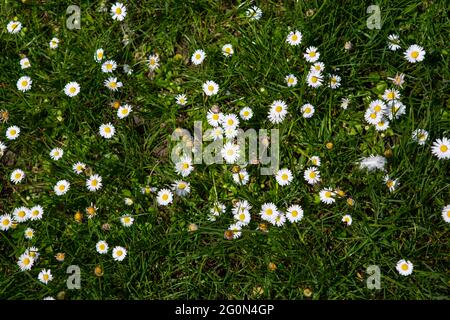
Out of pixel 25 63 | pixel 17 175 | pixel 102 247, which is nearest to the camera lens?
pixel 102 247

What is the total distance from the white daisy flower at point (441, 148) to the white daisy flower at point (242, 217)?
0.94 m

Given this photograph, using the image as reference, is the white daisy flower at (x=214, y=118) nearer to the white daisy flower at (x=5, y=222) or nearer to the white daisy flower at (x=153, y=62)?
the white daisy flower at (x=153, y=62)

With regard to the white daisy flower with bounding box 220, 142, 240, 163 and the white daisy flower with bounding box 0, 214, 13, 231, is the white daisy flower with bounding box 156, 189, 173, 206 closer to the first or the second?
the white daisy flower with bounding box 220, 142, 240, 163

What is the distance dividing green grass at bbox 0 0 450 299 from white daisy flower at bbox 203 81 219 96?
0.03 metres

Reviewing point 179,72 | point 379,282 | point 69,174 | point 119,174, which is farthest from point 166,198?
point 379,282

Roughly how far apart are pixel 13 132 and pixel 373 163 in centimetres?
194

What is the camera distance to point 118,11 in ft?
8.82

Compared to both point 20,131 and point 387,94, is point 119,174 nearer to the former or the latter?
point 20,131

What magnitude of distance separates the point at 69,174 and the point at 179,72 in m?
0.82

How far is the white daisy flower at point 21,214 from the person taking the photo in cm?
248

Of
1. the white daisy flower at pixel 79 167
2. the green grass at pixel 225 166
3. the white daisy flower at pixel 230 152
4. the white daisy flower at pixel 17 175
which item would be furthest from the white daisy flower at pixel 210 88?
the white daisy flower at pixel 17 175

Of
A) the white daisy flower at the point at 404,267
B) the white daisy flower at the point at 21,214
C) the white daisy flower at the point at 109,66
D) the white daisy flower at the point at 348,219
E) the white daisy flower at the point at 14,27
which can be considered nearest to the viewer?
the white daisy flower at the point at 404,267

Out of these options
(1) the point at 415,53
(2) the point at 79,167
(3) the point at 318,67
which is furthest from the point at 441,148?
(2) the point at 79,167

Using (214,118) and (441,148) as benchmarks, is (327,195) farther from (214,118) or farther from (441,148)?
(214,118)
